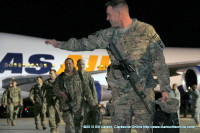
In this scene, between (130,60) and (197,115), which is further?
(197,115)

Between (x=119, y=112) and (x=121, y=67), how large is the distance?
0.42m

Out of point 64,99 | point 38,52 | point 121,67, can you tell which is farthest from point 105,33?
point 38,52

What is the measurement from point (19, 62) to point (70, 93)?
1399 centimetres

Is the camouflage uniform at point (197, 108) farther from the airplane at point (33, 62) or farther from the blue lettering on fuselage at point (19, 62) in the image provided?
the blue lettering on fuselage at point (19, 62)

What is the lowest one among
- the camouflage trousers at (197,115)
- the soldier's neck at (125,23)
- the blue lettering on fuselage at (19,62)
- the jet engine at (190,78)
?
the camouflage trousers at (197,115)

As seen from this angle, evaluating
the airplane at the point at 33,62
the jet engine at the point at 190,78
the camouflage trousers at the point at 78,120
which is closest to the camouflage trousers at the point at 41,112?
the camouflage trousers at the point at 78,120

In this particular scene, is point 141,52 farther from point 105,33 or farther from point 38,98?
point 38,98

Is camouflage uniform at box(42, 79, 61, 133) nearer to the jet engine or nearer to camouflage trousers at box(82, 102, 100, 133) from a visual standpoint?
camouflage trousers at box(82, 102, 100, 133)

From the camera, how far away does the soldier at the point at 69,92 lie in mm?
8219

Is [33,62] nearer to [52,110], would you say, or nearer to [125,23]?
[52,110]

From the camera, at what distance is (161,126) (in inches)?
183

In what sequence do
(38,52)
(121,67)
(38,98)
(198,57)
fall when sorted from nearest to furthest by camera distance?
(121,67), (38,98), (38,52), (198,57)

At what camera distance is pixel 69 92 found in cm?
833

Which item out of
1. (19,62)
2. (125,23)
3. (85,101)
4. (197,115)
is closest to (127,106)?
(125,23)
